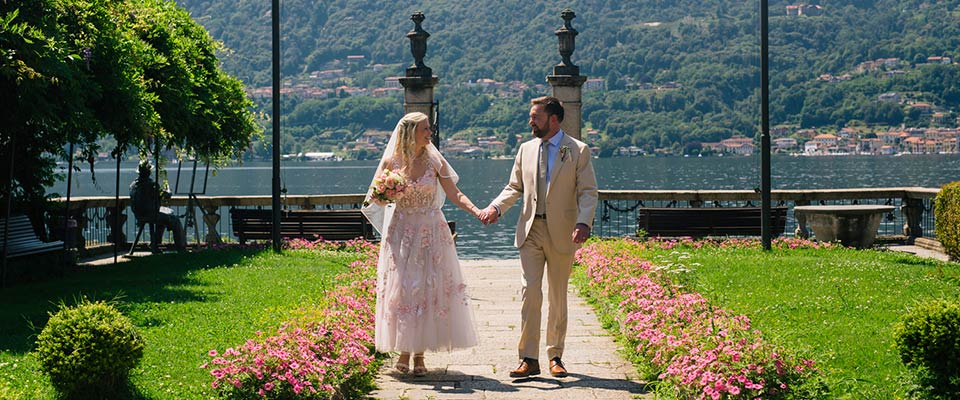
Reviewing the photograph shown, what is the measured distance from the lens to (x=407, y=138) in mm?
7789

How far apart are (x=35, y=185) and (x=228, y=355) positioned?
10.1 metres

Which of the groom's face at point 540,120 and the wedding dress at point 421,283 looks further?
the wedding dress at point 421,283

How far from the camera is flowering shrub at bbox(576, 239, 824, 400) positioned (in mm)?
6219

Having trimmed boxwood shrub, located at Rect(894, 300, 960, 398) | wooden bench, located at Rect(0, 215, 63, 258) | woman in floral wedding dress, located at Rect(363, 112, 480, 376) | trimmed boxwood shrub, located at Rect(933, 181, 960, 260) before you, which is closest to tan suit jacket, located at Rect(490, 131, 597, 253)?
woman in floral wedding dress, located at Rect(363, 112, 480, 376)

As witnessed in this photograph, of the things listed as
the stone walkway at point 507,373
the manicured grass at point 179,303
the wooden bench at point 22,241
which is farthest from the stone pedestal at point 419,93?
the stone walkway at point 507,373

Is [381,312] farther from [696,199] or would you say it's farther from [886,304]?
[696,199]

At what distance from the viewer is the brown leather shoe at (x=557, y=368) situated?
7.63 m

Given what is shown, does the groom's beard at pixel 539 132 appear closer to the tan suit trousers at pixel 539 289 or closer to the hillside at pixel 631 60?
the tan suit trousers at pixel 539 289

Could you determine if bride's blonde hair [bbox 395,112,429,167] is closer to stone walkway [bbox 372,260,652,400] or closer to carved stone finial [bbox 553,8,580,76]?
stone walkway [bbox 372,260,652,400]

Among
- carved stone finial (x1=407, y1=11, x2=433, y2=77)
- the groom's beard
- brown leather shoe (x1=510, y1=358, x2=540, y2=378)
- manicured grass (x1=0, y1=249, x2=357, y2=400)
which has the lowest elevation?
brown leather shoe (x1=510, y1=358, x2=540, y2=378)

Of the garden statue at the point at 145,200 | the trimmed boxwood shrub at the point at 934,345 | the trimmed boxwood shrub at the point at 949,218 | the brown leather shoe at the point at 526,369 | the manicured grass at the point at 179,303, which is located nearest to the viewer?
the trimmed boxwood shrub at the point at 934,345

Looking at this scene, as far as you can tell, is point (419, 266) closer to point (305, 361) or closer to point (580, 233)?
point (580, 233)

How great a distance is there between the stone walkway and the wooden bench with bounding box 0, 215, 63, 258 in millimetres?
6570

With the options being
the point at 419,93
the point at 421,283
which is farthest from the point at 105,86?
the point at 421,283
